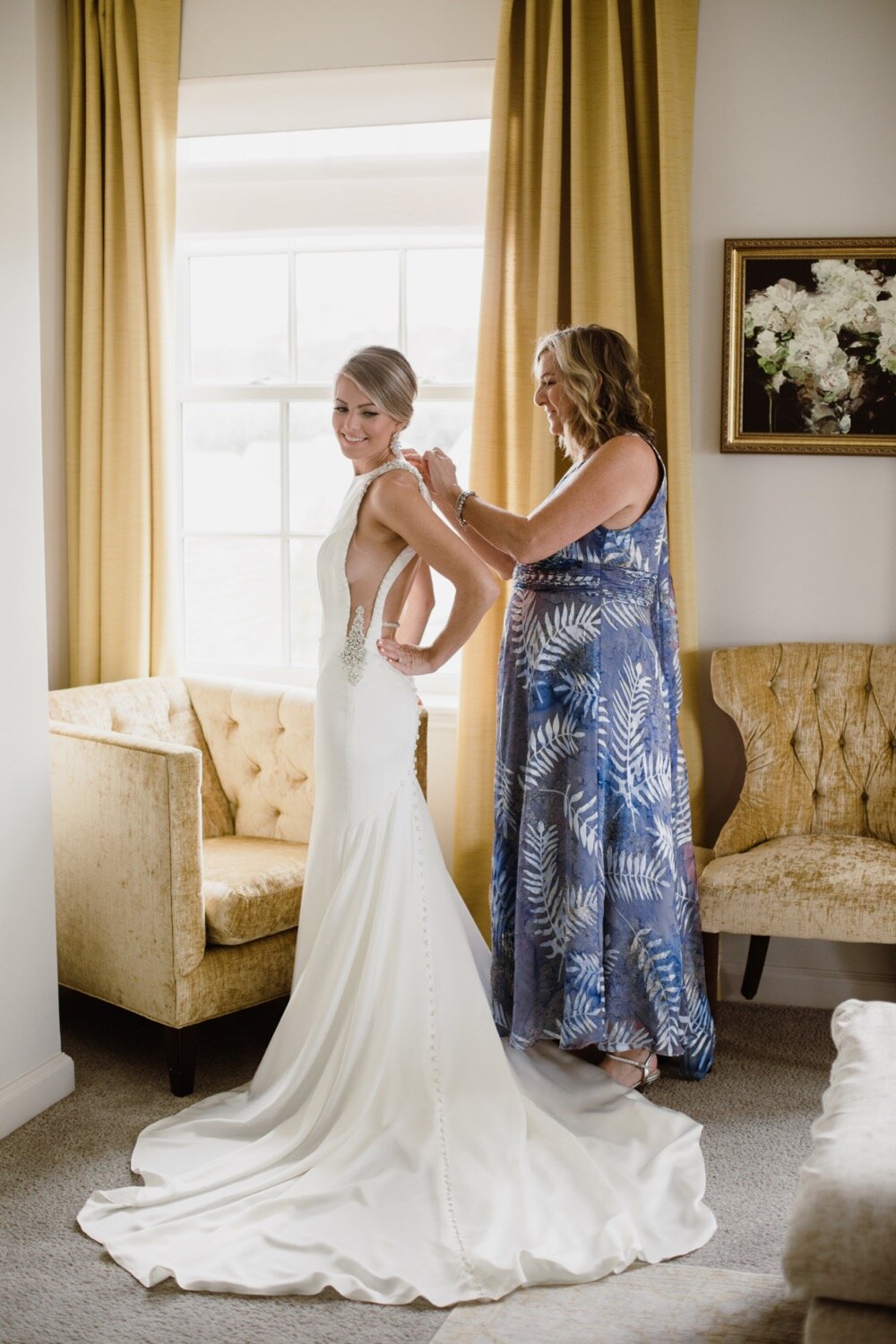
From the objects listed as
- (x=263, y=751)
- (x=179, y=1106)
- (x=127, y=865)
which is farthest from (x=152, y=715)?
Result: (x=179, y=1106)

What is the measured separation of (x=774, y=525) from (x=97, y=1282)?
102 inches

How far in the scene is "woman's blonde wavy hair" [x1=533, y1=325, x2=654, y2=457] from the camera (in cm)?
274

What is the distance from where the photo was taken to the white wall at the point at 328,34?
363cm

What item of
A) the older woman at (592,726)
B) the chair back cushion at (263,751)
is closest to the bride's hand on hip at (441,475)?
the older woman at (592,726)

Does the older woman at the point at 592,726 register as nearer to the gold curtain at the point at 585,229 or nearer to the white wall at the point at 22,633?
the gold curtain at the point at 585,229

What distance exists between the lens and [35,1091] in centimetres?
277

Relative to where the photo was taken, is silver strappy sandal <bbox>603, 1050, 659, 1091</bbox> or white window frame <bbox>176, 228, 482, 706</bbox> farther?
white window frame <bbox>176, 228, 482, 706</bbox>

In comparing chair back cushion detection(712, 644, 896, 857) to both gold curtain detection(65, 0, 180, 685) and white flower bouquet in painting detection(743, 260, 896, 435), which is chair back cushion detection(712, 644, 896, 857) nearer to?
white flower bouquet in painting detection(743, 260, 896, 435)

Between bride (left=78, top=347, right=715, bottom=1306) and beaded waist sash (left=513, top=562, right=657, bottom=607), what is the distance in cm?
22

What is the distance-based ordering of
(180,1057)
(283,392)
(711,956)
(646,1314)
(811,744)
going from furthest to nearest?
(283,392) → (811,744) → (711,956) → (180,1057) → (646,1314)

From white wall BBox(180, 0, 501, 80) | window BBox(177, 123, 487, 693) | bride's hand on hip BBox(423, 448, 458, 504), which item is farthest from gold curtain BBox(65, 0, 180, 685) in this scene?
bride's hand on hip BBox(423, 448, 458, 504)

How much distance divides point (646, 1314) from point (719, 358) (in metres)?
2.55

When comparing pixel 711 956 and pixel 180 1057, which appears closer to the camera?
pixel 180 1057

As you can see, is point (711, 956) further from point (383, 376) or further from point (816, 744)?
point (383, 376)
